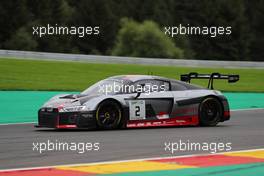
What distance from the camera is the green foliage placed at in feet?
195

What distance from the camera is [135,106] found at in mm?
13016

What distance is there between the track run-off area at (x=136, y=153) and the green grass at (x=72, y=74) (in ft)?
36.7

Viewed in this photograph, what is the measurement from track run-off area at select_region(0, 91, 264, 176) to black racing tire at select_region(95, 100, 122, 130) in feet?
0.86

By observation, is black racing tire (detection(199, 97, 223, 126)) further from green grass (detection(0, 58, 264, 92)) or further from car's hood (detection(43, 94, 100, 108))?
green grass (detection(0, 58, 264, 92))

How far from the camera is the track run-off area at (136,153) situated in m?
7.60

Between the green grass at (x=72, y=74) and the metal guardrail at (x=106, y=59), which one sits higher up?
the metal guardrail at (x=106, y=59)

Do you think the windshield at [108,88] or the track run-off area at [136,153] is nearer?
the track run-off area at [136,153]

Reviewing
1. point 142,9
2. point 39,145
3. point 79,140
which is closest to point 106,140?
point 79,140

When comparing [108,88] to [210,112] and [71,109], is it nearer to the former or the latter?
Result: [71,109]

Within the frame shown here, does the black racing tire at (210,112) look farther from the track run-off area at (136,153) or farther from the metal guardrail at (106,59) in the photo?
the metal guardrail at (106,59)

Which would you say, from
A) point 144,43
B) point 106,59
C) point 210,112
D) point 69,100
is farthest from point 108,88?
point 144,43

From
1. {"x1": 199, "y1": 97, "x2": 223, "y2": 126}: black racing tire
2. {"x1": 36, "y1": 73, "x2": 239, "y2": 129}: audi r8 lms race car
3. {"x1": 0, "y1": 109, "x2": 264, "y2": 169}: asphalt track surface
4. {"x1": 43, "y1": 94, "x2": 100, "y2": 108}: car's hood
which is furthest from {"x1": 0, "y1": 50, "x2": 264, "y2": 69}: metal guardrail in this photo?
{"x1": 43, "y1": 94, "x2": 100, "y2": 108}: car's hood

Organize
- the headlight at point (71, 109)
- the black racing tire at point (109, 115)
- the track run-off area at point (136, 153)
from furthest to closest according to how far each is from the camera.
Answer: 1. the black racing tire at point (109, 115)
2. the headlight at point (71, 109)
3. the track run-off area at point (136, 153)

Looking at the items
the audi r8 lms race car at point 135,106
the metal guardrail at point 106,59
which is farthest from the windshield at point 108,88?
the metal guardrail at point 106,59
